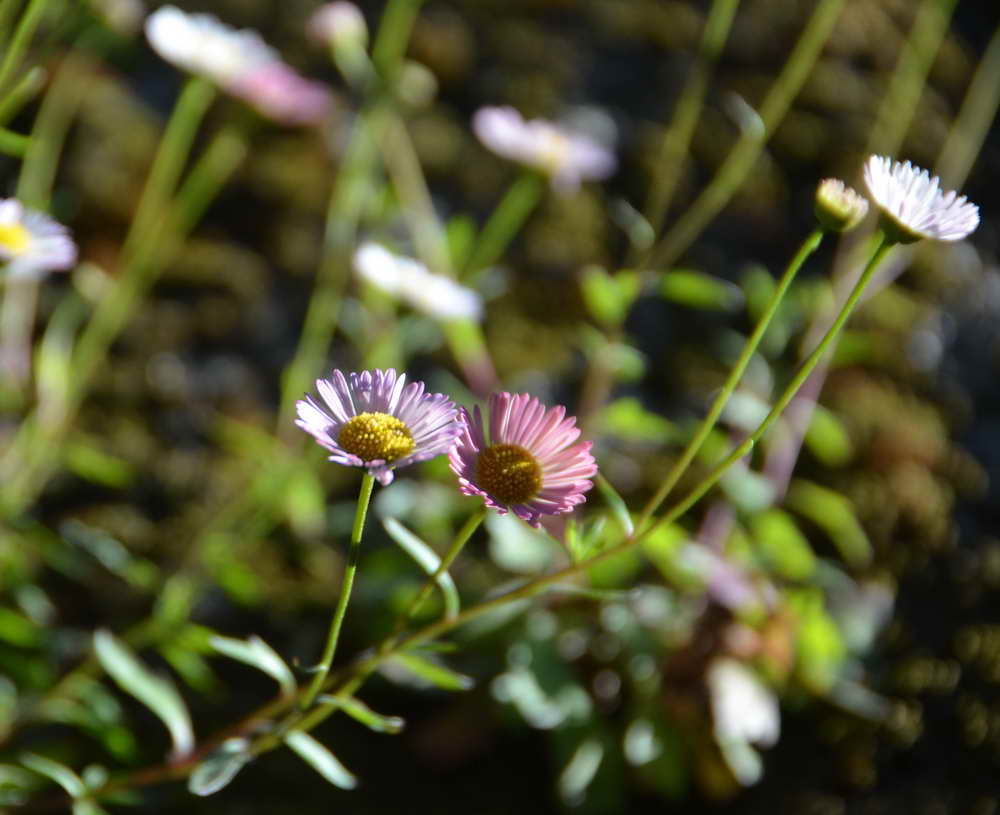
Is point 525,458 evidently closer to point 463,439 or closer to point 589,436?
point 463,439

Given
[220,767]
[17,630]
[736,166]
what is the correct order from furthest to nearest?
[736,166] → [17,630] → [220,767]

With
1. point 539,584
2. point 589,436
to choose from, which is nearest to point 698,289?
point 589,436

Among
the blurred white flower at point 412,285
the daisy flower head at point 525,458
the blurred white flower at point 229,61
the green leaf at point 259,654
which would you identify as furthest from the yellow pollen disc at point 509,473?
the blurred white flower at point 229,61

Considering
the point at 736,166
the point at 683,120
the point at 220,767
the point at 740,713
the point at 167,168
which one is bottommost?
the point at 220,767

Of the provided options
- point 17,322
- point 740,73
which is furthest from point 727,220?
point 17,322

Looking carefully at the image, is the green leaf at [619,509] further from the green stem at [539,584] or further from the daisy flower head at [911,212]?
the daisy flower head at [911,212]

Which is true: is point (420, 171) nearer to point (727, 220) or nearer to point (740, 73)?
point (727, 220)

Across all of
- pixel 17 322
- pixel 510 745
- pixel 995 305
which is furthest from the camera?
pixel 995 305
